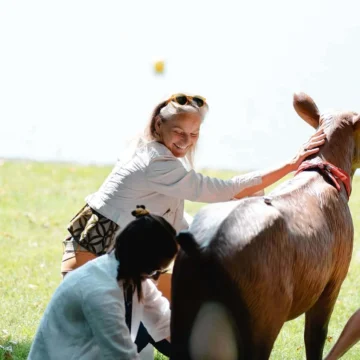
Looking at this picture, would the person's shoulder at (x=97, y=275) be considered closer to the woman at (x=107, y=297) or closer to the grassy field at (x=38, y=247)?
the woman at (x=107, y=297)

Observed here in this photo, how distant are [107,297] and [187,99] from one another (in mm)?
1515

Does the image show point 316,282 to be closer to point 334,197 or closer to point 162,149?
point 334,197

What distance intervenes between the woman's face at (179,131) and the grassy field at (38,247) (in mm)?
1569

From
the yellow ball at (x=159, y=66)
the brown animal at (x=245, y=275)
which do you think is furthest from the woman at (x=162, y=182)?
the yellow ball at (x=159, y=66)

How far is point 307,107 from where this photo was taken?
520cm

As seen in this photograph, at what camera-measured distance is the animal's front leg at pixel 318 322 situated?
15.2ft

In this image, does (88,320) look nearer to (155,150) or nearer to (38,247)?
(155,150)

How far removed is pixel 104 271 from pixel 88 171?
8153mm

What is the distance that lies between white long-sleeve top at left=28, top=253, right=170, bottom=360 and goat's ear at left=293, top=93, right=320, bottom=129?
5.14ft

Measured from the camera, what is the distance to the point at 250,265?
3736 millimetres

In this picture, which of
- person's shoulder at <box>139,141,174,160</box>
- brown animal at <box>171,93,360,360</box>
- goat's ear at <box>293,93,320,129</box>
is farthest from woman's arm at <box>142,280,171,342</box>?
goat's ear at <box>293,93,320,129</box>

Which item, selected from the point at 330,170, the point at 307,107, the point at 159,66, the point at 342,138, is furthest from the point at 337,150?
the point at 159,66

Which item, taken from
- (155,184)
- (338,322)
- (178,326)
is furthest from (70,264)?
(338,322)

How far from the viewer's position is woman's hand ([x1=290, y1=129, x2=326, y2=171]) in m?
4.96
